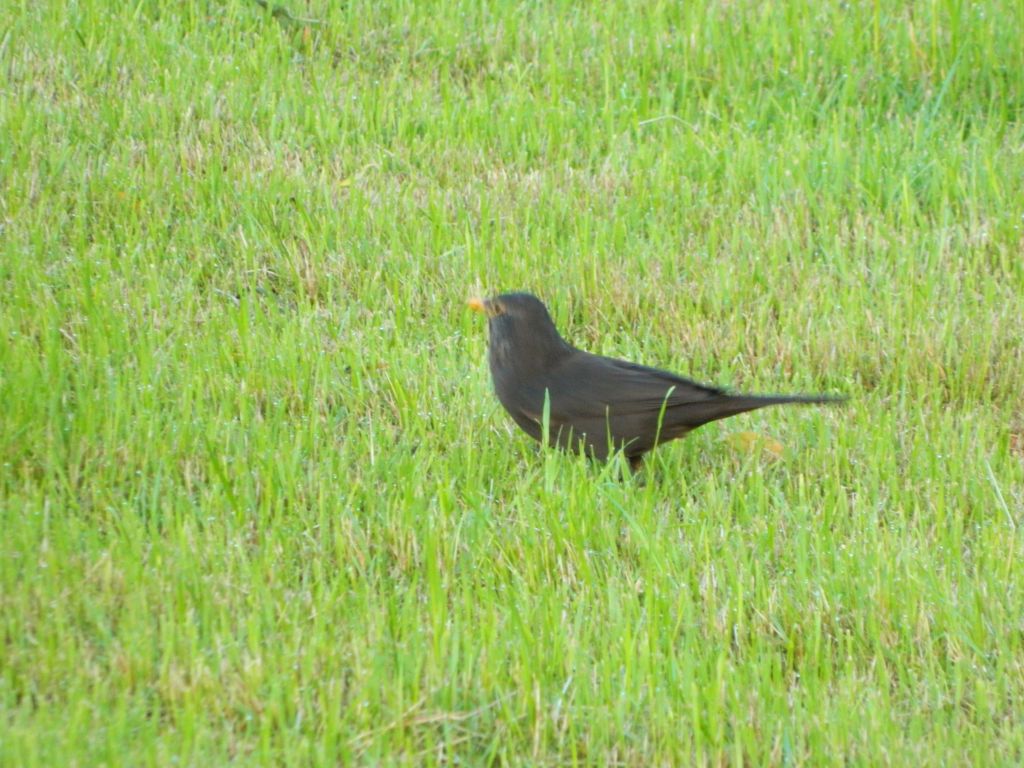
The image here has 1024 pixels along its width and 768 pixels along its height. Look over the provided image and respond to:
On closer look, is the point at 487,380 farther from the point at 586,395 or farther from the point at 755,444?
the point at 755,444

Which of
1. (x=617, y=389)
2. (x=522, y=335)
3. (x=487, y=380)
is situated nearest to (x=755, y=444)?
(x=617, y=389)

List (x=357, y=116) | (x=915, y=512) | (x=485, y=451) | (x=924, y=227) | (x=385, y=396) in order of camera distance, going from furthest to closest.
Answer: (x=357, y=116), (x=924, y=227), (x=385, y=396), (x=485, y=451), (x=915, y=512)

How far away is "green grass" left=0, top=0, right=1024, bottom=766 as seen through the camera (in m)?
3.09

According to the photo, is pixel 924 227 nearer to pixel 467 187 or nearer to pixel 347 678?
pixel 467 187

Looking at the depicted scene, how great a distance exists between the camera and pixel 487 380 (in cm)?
473

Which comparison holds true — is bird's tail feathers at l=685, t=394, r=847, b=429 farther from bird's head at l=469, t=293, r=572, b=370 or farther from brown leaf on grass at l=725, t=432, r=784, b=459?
bird's head at l=469, t=293, r=572, b=370

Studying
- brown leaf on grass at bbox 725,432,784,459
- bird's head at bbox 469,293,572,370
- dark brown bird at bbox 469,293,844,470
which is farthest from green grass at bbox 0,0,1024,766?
bird's head at bbox 469,293,572,370

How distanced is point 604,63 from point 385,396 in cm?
297

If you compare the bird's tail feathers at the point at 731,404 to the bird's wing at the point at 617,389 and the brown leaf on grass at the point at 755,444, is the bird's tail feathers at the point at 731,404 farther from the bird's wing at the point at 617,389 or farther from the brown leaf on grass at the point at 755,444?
the brown leaf on grass at the point at 755,444

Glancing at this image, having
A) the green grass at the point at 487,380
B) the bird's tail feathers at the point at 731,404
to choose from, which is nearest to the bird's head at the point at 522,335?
the green grass at the point at 487,380

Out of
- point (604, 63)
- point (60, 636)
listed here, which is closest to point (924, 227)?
point (604, 63)

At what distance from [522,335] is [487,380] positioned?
14.3 inches

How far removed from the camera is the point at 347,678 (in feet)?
10.4

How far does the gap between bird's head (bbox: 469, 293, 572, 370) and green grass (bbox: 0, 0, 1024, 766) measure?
0.27 m
